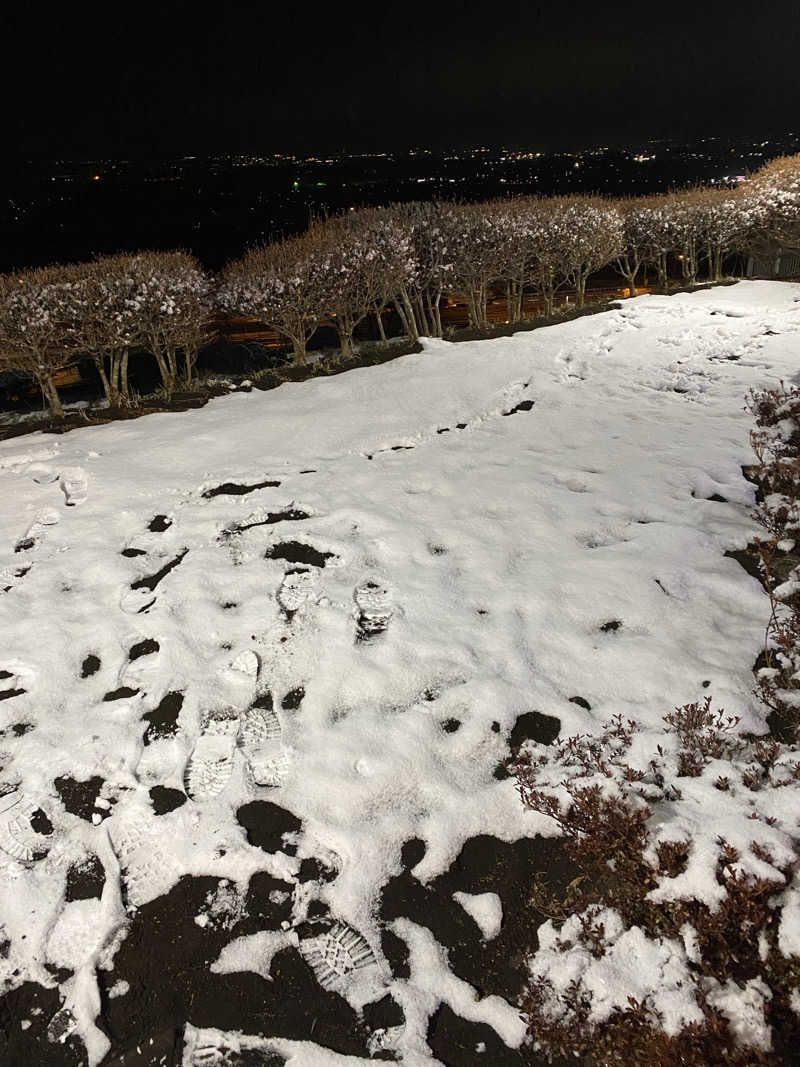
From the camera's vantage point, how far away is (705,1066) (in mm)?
1831

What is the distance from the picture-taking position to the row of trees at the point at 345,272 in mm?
11125

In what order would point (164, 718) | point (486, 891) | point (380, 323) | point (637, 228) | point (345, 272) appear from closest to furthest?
1. point (486, 891)
2. point (164, 718)
3. point (345, 272)
4. point (380, 323)
5. point (637, 228)

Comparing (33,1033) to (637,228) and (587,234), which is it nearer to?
(587,234)

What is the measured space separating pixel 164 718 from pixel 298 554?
2.05m

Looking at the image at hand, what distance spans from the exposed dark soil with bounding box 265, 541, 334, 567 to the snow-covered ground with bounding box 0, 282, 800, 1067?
0.05 meters

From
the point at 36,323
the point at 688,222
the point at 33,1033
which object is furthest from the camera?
the point at 688,222

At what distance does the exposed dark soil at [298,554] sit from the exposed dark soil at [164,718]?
173 cm

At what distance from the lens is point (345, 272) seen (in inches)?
521

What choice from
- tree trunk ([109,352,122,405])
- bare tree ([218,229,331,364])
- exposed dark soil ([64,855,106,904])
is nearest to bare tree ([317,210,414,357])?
bare tree ([218,229,331,364])

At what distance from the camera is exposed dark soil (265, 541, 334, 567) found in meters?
5.35

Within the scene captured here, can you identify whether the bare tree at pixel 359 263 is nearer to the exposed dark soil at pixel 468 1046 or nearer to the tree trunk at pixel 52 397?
the tree trunk at pixel 52 397

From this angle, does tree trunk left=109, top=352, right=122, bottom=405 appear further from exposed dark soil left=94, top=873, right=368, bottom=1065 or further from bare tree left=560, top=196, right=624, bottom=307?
bare tree left=560, top=196, right=624, bottom=307

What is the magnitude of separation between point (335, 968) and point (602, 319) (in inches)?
527

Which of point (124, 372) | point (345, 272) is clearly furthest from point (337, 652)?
point (345, 272)
